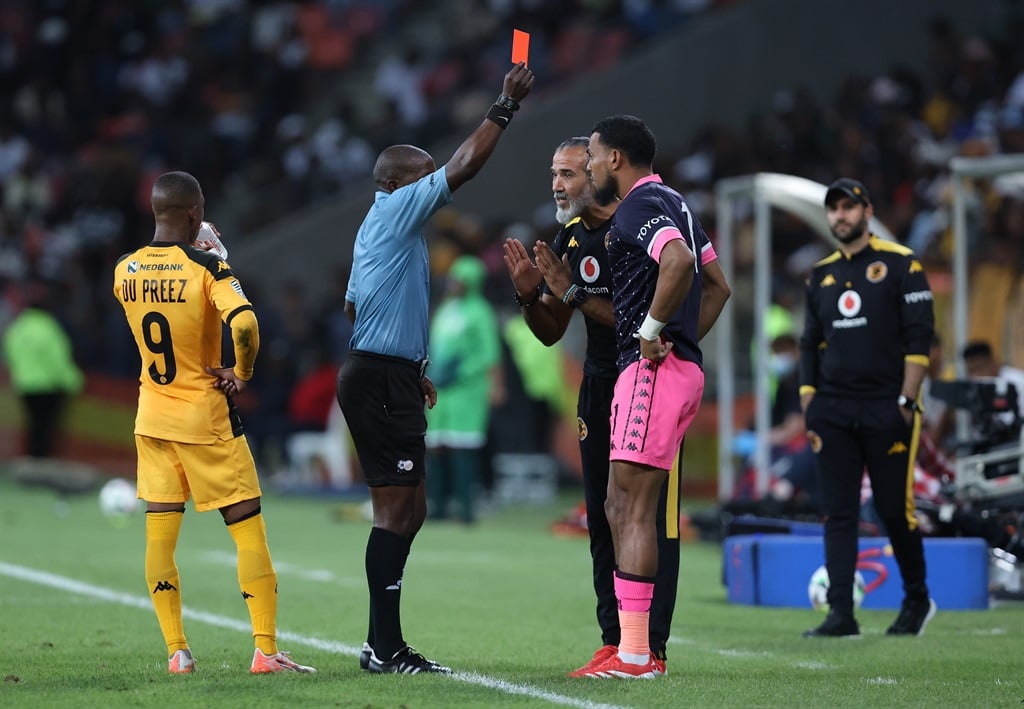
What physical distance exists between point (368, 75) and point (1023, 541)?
19.9 meters

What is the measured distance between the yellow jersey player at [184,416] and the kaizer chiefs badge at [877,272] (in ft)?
11.9

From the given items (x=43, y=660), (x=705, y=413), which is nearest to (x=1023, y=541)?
(x=43, y=660)

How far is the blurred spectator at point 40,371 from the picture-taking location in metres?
22.7

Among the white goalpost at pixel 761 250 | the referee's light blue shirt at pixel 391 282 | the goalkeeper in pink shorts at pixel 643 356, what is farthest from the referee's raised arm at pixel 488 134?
the white goalpost at pixel 761 250

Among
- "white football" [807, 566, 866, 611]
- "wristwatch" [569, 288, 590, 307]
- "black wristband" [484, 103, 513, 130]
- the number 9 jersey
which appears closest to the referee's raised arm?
"black wristband" [484, 103, 513, 130]

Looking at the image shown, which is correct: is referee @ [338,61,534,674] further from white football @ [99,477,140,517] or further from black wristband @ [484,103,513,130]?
white football @ [99,477,140,517]

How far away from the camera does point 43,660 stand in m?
8.17

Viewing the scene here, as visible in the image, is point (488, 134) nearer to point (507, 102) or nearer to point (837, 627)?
point (507, 102)

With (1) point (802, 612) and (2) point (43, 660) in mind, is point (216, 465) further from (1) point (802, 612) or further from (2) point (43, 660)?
(1) point (802, 612)

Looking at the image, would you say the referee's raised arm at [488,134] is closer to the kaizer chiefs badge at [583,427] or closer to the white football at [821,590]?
the kaizer chiefs badge at [583,427]

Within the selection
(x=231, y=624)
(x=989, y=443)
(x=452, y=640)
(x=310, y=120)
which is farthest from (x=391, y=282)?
(x=310, y=120)

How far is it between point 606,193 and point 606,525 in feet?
4.94

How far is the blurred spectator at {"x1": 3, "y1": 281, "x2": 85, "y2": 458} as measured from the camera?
22.7 metres

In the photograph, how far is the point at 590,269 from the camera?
7.97m
